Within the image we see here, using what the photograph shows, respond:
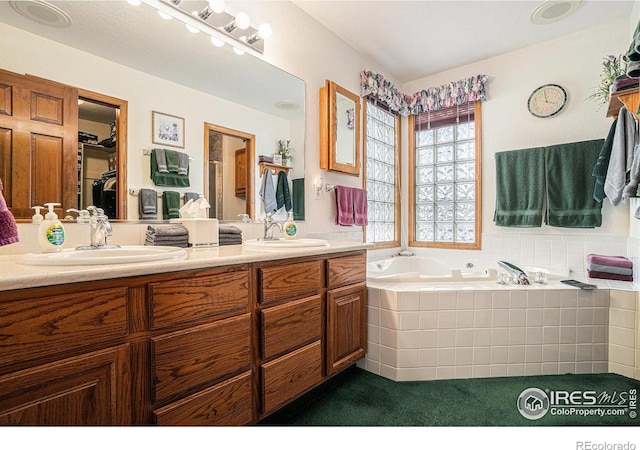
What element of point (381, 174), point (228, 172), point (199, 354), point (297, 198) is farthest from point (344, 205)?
point (199, 354)

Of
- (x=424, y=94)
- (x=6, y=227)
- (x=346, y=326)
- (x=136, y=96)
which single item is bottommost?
(x=346, y=326)

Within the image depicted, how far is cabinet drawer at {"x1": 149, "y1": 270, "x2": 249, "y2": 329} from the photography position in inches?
41.0

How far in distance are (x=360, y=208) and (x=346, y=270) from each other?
1089mm

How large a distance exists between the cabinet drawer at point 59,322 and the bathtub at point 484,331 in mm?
1449

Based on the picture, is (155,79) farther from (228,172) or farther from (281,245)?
(281,245)

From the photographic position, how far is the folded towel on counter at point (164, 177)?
159cm

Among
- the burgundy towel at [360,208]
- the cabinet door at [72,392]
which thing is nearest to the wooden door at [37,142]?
the cabinet door at [72,392]

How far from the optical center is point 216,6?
5.75 ft

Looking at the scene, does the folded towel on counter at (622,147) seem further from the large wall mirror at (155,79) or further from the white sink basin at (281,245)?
the large wall mirror at (155,79)

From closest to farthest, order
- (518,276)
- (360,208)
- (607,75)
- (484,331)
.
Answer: (484,331) < (518,276) < (607,75) < (360,208)

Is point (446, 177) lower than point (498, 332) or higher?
higher

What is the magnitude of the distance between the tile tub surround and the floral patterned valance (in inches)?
75.3

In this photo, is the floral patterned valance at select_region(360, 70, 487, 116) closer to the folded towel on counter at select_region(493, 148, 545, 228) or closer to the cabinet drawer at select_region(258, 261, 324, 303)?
the folded towel on counter at select_region(493, 148, 545, 228)
